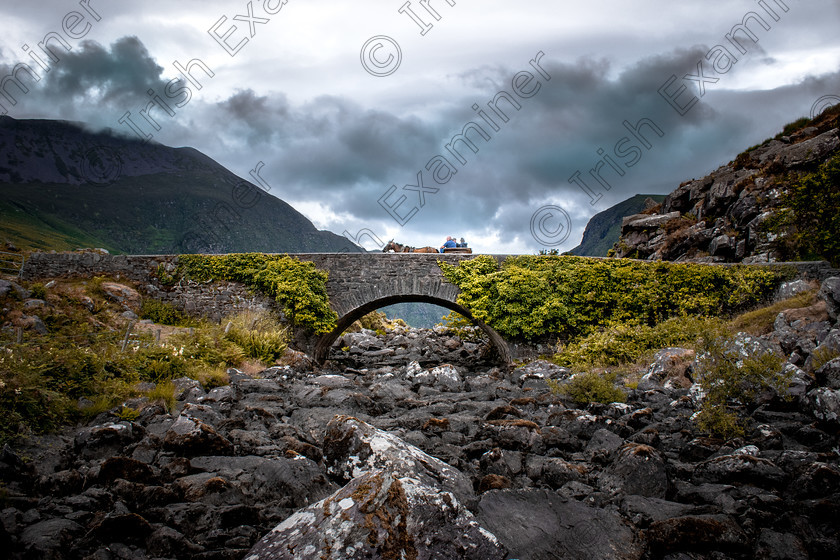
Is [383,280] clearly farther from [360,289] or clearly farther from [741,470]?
[741,470]

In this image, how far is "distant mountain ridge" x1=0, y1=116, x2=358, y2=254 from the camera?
140000 mm

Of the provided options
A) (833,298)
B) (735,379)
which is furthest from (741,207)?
(735,379)

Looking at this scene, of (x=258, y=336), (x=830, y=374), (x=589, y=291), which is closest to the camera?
(x=830, y=374)

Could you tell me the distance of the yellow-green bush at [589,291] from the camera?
14.3 meters

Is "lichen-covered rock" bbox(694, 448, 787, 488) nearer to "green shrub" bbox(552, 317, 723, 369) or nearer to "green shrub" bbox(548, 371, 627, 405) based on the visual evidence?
"green shrub" bbox(548, 371, 627, 405)

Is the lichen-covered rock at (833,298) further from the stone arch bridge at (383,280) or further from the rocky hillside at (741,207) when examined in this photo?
the rocky hillside at (741,207)

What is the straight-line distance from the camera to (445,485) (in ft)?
14.1

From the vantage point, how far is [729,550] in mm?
3391

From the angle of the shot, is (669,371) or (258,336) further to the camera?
(258,336)

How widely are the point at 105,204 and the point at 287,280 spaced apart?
18527 centimetres

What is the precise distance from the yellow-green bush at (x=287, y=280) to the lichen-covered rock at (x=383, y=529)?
13.9 m

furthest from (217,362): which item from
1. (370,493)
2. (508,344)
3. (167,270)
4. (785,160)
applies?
(785,160)

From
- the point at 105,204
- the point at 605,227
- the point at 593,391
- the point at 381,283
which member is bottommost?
the point at 593,391

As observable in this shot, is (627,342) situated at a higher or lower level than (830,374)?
higher
